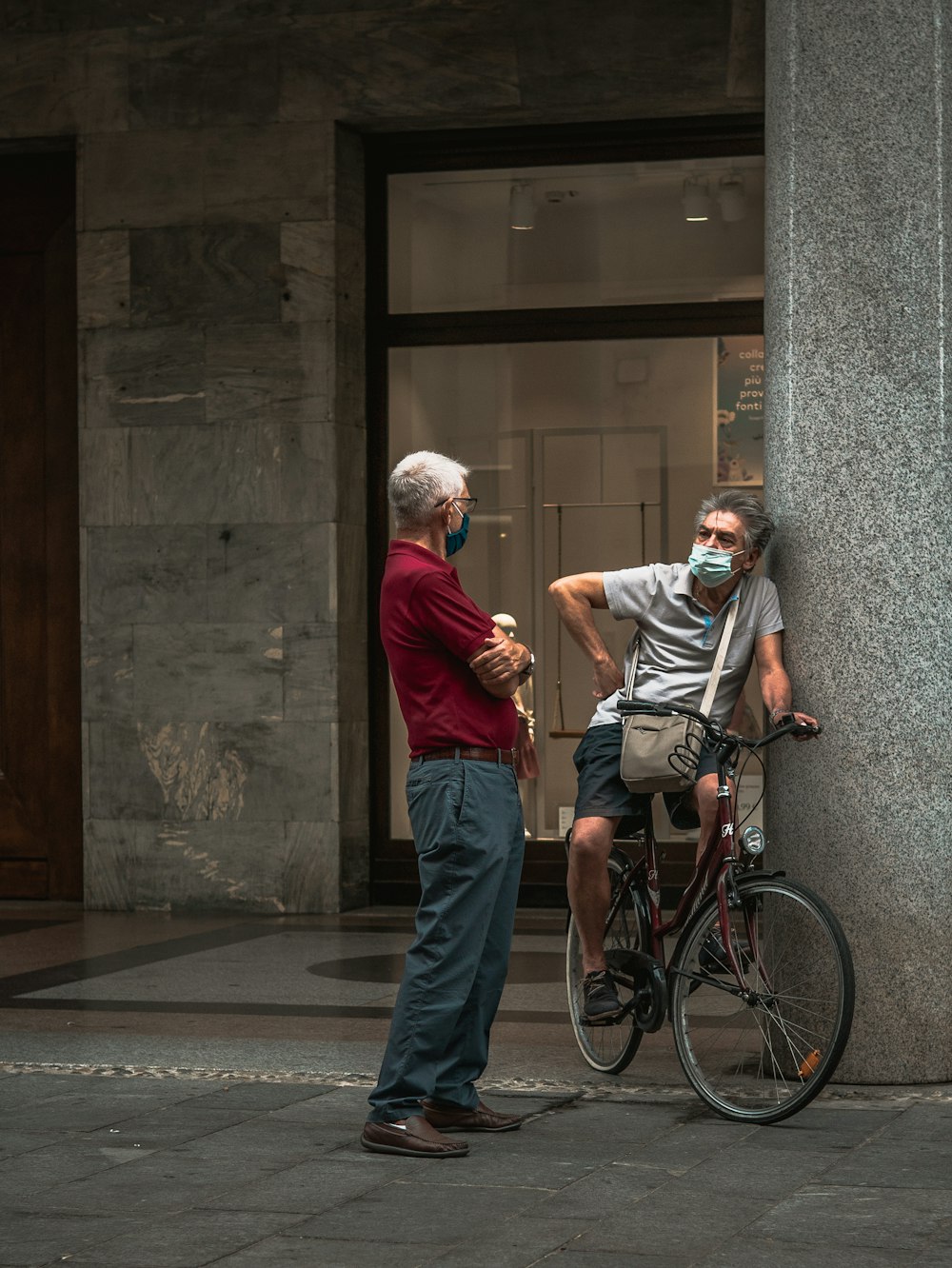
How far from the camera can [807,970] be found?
6.06 m

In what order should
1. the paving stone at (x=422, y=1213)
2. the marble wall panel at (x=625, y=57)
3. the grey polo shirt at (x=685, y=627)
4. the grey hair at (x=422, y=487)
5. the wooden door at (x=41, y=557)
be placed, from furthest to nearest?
the wooden door at (x=41, y=557) < the marble wall panel at (x=625, y=57) < the grey polo shirt at (x=685, y=627) < the grey hair at (x=422, y=487) < the paving stone at (x=422, y=1213)

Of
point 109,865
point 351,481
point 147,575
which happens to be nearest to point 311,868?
point 109,865

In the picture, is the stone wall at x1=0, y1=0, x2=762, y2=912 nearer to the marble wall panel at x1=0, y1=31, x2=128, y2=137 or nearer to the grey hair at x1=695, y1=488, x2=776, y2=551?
the marble wall panel at x1=0, y1=31, x2=128, y2=137

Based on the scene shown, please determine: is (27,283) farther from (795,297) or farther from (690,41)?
(795,297)

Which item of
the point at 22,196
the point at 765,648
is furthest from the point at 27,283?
the point at 765,648

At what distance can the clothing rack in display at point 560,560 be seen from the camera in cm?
1127

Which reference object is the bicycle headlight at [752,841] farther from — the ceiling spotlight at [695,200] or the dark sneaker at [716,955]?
the ceiling spotlight at [695,200]

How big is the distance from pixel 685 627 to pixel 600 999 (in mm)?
1206

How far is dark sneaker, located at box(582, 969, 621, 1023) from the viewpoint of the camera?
645 centimetres

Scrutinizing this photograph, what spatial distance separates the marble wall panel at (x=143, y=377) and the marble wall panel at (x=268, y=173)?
74cm

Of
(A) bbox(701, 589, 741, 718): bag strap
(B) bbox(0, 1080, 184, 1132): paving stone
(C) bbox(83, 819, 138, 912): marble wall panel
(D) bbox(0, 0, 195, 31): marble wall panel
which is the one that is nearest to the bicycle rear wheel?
(A) bbox(701, 589, 741, 718): bag strap

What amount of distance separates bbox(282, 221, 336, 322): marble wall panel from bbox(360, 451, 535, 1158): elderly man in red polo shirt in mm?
5474

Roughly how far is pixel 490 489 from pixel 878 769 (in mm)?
5322

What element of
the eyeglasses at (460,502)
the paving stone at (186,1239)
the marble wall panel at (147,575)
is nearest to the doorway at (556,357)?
the marble wall panel at (147,575)
